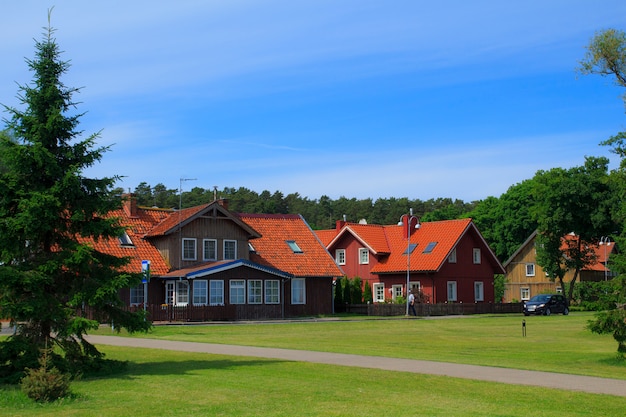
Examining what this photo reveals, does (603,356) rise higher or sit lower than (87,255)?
lower

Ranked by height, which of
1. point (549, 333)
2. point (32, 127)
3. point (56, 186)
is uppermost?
point (32, 127)

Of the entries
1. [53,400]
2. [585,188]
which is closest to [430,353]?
[53,400]

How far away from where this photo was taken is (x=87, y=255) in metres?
17.6

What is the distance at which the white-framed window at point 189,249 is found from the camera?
4869 cm

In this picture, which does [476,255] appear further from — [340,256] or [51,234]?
[51,234]

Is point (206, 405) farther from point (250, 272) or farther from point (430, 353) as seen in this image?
point (250, 272)

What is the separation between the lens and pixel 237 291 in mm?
48281

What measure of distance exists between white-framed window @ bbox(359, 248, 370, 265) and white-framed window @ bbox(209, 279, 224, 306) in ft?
69.1

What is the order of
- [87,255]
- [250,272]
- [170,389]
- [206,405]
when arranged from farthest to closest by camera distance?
[250,272] → [87,255] → [170,389] → [206,405]

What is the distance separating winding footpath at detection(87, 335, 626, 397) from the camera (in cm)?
1591

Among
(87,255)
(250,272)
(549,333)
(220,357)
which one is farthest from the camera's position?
(250,272)

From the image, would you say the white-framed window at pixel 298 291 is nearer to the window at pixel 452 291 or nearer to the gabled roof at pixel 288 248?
the gabled roof at pixel 288 248

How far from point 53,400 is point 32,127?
725 centimetres

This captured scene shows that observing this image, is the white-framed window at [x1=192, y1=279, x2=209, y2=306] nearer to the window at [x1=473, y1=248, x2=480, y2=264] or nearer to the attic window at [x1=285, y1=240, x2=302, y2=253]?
the attic window at [x1=285, y1=240, x2=302, y2=253]
